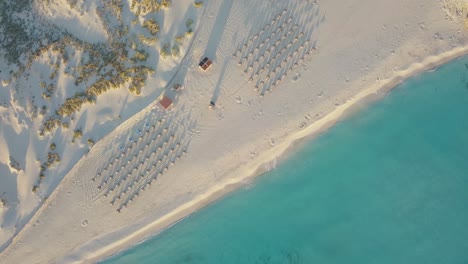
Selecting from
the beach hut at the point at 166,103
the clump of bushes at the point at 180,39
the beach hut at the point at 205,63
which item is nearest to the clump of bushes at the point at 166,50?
the clump of bushes at the point at 180,39

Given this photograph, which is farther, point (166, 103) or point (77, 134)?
point (77, 134)

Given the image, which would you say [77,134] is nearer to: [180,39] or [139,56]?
[139,56]

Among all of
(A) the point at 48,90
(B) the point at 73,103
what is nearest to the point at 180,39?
(B) the point at 73,103

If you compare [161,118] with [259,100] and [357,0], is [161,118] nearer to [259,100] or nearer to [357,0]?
[259,100]

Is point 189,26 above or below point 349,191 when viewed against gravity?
above

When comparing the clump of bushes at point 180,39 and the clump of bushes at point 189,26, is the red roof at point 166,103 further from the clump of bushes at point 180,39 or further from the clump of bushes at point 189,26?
the clump of bushes at point 189,26

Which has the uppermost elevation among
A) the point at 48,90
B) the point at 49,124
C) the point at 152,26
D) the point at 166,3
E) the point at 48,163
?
the point at 166,3

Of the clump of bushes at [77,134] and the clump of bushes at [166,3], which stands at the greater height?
the clump of bushes at [166,3]
